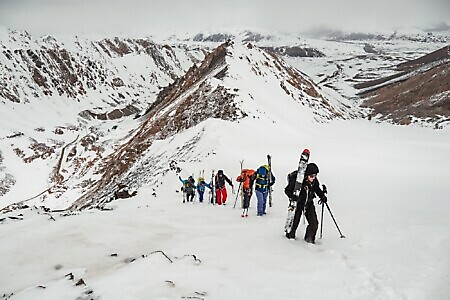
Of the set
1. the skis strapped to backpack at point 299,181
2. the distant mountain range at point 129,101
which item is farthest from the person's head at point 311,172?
the distant mountain range at point 129,101

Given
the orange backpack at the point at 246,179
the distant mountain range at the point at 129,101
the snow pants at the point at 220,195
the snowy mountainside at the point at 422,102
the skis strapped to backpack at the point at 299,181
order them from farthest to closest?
the snowy mountainside at the point at 422,102, the distant mountain range at the point at 129,101, the snow pants at the point at 220,195, the orange backpack at the point at 246,179, the skis strapped to backpack at the point at 299,181

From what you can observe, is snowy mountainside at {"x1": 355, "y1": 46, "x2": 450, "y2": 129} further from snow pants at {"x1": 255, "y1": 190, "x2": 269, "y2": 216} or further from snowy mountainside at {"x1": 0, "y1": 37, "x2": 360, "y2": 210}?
snow pants at {"x1": 255, "y1": 190, "x2": 269, "y2": 216}

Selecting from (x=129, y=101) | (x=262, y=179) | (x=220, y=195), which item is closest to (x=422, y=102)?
(x=220, y=195)

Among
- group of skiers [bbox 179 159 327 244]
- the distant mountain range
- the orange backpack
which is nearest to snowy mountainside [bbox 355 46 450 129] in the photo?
the distant mountain range

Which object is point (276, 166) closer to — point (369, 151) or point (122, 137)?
point (369, 151)

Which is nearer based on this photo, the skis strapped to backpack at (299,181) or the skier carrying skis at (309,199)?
the skier carrying skis at (309,199)

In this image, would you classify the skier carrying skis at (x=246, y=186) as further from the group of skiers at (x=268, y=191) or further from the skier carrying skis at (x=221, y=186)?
the skier carrying skis at (x=221, y=186)

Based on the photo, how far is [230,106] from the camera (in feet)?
107

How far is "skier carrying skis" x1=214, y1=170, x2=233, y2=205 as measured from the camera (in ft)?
46.5

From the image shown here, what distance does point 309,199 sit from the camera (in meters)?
8.28

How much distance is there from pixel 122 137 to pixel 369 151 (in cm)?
4037

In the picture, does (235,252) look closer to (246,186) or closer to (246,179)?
(246,186)

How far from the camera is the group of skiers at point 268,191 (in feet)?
26.8

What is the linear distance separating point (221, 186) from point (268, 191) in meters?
2.67
